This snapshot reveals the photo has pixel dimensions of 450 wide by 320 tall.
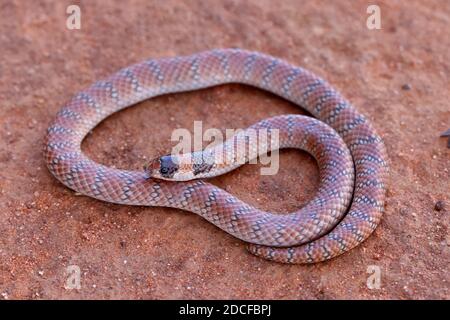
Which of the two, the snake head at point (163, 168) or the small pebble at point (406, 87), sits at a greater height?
the small pebble at point (406, 87)

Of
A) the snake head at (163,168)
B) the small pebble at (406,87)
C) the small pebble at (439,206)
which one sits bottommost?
the small pebble at (439,206)

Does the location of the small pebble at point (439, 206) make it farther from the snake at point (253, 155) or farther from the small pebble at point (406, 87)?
the small pebble at point (406, 87)

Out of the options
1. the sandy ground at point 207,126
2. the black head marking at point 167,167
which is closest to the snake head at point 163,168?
the black head marking at point 167,167

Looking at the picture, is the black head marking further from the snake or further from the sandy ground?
the sandy ground

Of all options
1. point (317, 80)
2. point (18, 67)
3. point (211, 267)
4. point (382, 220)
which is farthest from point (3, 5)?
point (382, 220)

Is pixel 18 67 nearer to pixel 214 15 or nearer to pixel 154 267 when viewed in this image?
pixel 214 15

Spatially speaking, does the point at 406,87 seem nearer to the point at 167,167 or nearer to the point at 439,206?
the point at 439,206
